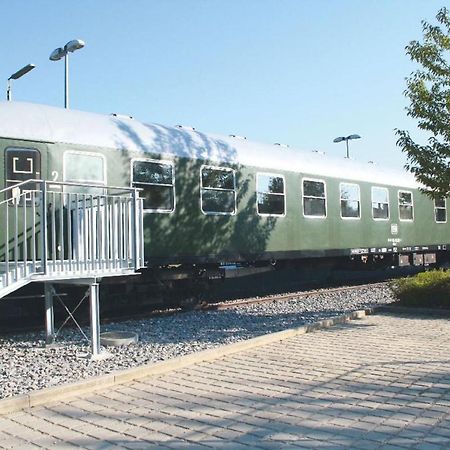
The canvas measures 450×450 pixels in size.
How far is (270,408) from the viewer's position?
186 inches

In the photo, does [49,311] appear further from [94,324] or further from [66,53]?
[66,53]

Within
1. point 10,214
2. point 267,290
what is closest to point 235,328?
point 10,214

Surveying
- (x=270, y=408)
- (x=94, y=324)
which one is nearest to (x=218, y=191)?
(x=94, y=324)

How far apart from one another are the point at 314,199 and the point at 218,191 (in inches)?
126

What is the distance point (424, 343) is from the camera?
7.38m

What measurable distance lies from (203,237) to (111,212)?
3751 millimetres

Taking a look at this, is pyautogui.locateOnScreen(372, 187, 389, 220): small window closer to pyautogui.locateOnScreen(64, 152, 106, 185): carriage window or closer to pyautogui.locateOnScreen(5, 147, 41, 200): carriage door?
pyautogui.locateOnScreen(64, 152, 106, 185): carriage window

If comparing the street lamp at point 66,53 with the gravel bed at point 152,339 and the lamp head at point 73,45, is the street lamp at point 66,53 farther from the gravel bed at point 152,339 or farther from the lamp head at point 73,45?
the gravel bed at point 152,339

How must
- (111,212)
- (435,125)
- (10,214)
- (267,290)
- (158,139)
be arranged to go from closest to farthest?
(111,212), (10,214), (435,125), (158,139), (267,290)

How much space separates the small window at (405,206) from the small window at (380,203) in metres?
0.81

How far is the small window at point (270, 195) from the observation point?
12016 mm

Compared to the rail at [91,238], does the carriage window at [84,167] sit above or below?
above

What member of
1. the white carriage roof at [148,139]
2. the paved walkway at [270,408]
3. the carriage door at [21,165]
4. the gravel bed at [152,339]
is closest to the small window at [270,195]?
the white carriage roof at [148,139]

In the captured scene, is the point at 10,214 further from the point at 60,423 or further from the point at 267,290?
the point at 267,290
